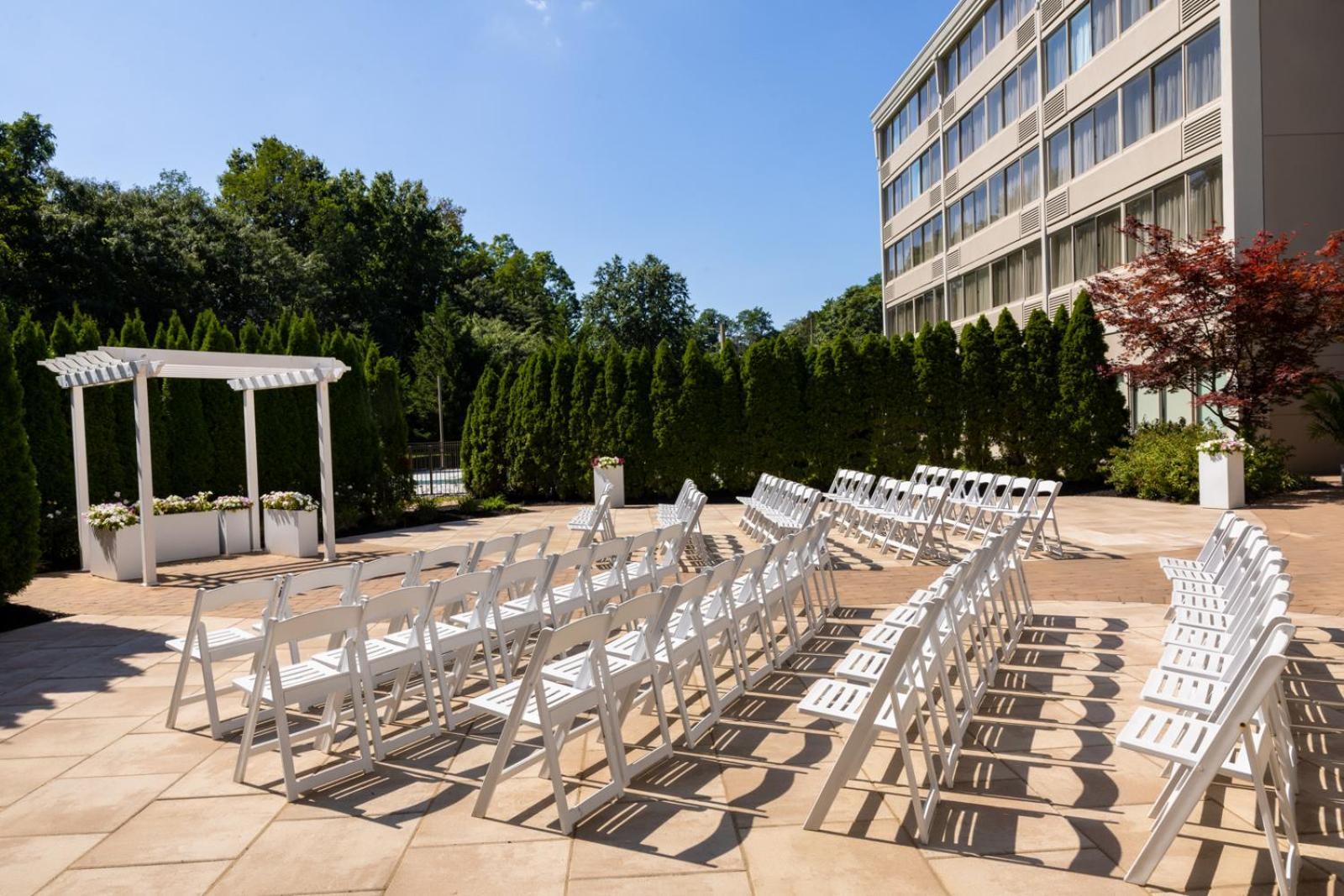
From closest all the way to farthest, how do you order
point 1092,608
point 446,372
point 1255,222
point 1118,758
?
1. point 1118,758
2. point 1092,608
3. point 1255,222
4. point 446,372

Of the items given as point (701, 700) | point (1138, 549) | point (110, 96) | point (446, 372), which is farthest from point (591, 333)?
point (701, 700)

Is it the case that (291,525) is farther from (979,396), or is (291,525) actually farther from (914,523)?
(979,396)

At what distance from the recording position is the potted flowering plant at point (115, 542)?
9969 millimetres

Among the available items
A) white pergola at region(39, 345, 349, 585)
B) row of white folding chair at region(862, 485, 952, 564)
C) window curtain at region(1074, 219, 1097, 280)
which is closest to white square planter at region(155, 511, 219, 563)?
white pergola at region(39, 345, 349, 585)

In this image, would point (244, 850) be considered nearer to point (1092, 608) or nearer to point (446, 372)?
point (1092, 608)

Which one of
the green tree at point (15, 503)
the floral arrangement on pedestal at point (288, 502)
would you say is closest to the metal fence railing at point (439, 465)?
the floral arrangement on pedestal at point (288, 502)

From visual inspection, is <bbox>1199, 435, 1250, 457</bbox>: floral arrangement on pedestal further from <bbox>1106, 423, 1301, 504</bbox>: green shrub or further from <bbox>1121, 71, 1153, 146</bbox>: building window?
<bbox>1121, 71, 1153, 146</bbox>: building window

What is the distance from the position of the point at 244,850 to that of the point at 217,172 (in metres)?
45.6

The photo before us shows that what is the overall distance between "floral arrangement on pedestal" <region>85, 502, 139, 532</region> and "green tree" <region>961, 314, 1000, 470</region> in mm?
14131

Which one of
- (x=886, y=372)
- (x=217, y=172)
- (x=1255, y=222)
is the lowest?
(x=886, y=372)

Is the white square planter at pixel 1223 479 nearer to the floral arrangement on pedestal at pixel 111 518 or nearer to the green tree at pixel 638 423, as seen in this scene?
the green tree at pixel 638 423

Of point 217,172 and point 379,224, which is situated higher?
point 217,172

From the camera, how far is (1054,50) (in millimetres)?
21734

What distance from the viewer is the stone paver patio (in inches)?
114
